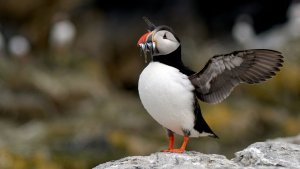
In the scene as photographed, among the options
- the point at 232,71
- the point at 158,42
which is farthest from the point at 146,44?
the point at 232,71

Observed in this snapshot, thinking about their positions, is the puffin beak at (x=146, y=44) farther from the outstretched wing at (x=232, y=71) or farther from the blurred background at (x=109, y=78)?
the blurred background at (x=109, y=78)

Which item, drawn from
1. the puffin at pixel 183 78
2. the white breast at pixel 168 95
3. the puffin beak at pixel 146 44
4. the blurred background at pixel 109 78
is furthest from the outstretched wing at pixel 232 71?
the blurred background at pixel 109 78

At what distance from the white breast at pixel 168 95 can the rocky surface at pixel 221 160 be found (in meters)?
0.28

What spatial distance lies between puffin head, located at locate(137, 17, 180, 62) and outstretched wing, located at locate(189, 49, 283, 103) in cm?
27

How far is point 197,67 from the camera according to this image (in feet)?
55.6

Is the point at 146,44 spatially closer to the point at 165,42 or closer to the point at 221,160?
the point at 165,42

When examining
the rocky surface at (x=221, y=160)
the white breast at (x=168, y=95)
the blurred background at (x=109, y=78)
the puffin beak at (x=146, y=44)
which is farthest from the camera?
the blurred background at (x=109, y=78)

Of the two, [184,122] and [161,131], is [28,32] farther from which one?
[184,122]

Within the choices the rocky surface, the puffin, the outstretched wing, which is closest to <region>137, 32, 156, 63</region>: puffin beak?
the puffin

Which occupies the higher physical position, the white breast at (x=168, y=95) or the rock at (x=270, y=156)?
the white breast at (x=168, y=95)

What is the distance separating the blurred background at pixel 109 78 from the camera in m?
12.3

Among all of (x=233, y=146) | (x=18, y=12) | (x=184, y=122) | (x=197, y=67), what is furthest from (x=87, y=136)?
(x=18, y=12)

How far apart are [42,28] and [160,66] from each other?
17192mm

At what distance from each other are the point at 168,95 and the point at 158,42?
429mm
